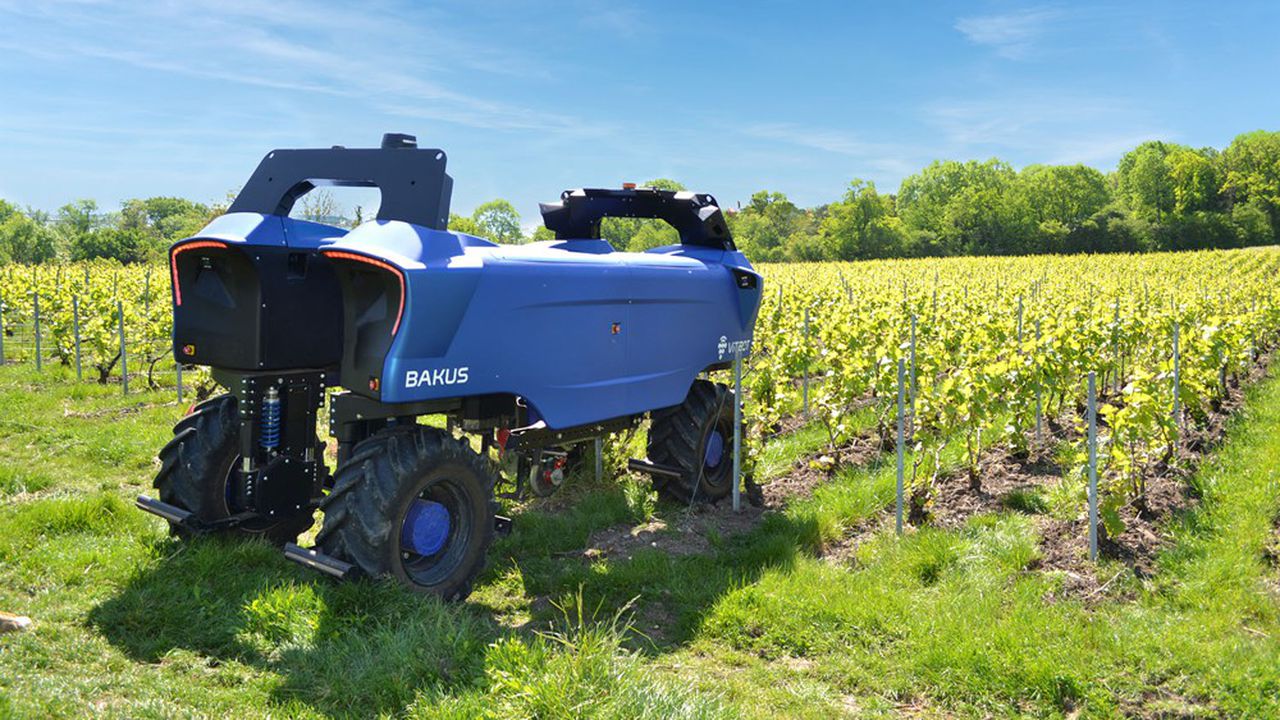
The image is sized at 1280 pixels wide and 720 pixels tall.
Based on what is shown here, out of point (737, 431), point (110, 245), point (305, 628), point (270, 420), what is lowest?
point (305, 628)

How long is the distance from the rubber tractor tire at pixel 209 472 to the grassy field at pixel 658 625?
0.59 feet

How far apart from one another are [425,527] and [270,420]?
3.53ft

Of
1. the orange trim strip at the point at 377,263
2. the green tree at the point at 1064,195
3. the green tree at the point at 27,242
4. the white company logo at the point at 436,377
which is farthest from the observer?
the green tree at the point at 1064,195

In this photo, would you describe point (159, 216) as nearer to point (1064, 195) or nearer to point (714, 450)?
point (1064, 195)

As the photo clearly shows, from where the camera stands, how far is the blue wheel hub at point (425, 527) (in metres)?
4.59

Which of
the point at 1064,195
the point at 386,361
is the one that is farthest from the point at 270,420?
the point at 1064,195

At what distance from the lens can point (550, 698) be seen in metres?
3.35

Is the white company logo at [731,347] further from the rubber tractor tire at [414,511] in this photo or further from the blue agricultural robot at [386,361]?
the rubber tractor tire at [414,511]

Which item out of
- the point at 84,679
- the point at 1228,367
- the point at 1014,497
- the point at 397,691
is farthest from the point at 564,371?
the point at 1228,367

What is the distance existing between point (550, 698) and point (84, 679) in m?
1.96

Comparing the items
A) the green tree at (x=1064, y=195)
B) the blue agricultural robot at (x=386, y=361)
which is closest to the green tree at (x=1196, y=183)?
the green tree at (x=1064, y=195)

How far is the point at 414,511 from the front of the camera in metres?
4.60

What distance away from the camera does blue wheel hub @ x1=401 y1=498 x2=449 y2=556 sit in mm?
4586

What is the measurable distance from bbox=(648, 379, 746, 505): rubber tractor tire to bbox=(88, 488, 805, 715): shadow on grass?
868 mm
